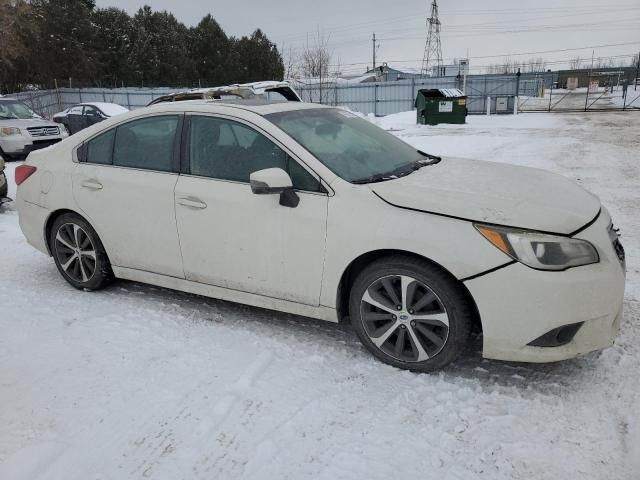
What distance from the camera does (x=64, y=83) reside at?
44.1 m

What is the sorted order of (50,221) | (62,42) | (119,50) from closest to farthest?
(50,221) → (62,42) → (119,50)

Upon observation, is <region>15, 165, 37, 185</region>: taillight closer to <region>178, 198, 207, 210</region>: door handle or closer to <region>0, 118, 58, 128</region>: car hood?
<region>178, 198, 207, 210</region>: door handle

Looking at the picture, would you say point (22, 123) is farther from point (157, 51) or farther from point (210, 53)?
point (210, 53)

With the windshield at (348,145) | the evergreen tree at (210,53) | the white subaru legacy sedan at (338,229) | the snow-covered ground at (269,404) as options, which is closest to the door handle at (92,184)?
the white subaru legacy sedan at (338,229)

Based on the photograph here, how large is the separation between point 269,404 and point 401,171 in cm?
177

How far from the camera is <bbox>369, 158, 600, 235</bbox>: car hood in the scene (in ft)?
9.09

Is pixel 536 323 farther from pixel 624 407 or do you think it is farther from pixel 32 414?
pixel 32 414

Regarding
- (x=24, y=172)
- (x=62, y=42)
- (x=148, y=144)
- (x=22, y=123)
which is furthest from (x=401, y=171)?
(x=62, y=42)

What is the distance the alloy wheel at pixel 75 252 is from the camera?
4.25 m

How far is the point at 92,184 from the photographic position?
13.4 feet

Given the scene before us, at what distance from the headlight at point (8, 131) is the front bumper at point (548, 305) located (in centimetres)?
1303

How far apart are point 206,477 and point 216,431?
306 millimetres

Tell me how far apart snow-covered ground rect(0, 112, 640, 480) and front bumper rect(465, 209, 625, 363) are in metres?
0.29

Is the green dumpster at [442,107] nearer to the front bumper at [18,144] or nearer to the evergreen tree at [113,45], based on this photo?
the front bumper at [18,144]
